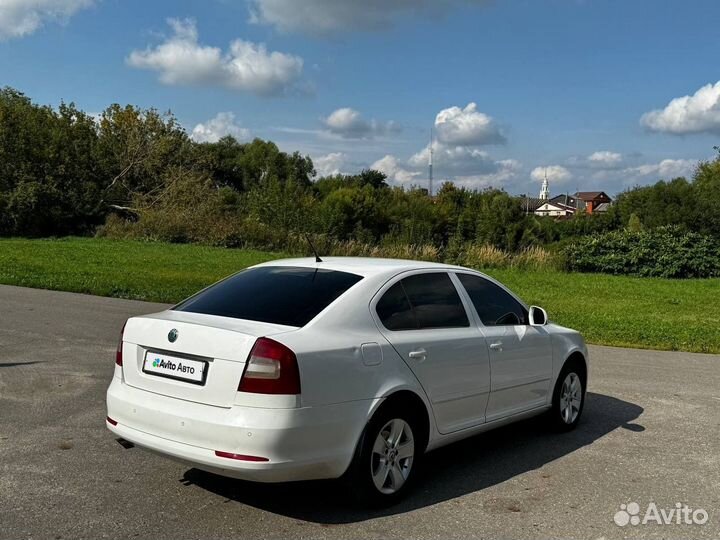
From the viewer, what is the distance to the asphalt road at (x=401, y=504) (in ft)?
14.0

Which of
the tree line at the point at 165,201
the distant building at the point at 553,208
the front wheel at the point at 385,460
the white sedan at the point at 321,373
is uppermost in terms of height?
the distant building at the point at 553,208

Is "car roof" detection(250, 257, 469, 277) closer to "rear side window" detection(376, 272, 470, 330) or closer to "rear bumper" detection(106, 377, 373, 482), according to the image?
"rear side window" detection(376, 272, 470, 330)

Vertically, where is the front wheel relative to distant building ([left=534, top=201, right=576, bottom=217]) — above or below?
below

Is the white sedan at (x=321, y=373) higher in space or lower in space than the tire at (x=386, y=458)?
higher

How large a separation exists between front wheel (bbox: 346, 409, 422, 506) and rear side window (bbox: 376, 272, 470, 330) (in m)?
0.65

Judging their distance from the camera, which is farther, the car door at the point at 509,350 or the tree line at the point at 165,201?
the tree line at the point at 165,201

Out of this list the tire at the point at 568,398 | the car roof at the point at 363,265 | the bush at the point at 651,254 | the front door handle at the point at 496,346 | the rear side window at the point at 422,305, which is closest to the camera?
the rear side window at the point at 422,305

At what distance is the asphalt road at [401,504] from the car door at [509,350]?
46 centimetres

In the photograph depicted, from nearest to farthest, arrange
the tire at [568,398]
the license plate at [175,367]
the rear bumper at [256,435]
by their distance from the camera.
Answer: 1. the rear bumper at [256,435]
2. the license plate at [175,367]
3. the tire at [568,398]

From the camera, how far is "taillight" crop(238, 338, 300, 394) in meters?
4.09

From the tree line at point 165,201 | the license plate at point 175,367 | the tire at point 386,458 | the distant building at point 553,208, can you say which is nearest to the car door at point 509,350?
the tire at point 386,458

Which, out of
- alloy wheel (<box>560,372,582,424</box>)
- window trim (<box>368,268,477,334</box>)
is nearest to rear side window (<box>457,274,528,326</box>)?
window trim (<box>368,268,477,334</box>)

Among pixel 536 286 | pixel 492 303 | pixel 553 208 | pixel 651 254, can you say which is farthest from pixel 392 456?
pixel 553 208

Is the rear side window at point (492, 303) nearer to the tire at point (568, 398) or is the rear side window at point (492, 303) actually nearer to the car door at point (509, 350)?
the car door at point (509, 350)
